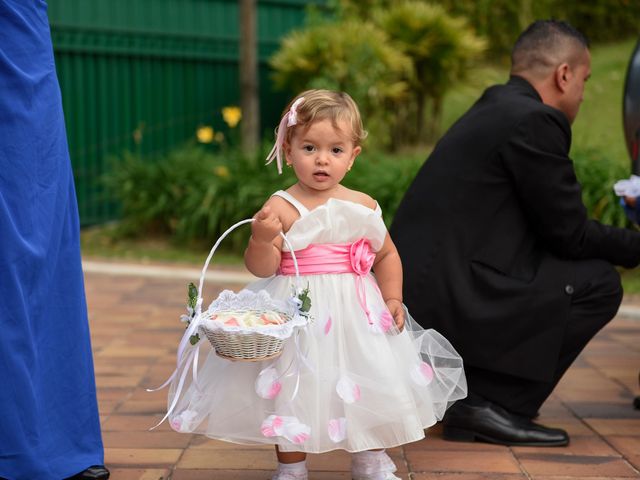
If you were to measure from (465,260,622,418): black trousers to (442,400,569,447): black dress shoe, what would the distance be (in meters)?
0.05

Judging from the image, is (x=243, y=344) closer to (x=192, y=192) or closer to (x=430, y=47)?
(x=192, y=192)

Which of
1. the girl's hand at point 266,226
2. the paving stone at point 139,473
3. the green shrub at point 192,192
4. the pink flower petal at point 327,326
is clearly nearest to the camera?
the girl's hand at point 266,226

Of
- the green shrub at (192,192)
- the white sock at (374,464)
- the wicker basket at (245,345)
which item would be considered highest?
the wicker basket at (245,345)

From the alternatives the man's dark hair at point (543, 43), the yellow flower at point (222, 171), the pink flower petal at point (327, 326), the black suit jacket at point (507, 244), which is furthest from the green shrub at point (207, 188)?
the pink flower petal at point (327, 326)

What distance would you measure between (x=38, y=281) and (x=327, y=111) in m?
0.92

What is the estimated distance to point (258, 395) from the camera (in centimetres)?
275

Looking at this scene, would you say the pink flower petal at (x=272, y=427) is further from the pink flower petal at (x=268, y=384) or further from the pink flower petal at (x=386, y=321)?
the pink flower petal at (x=386, y=321)

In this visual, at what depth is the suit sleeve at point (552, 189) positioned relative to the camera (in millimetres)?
3410

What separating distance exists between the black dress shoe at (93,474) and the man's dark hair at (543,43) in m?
2.04

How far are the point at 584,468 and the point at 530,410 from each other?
39 centimetres

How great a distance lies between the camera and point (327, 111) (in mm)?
2779

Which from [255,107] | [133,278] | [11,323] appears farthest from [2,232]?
[255,107]

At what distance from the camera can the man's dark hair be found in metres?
3.69

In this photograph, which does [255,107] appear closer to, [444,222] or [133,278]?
[133,278]
